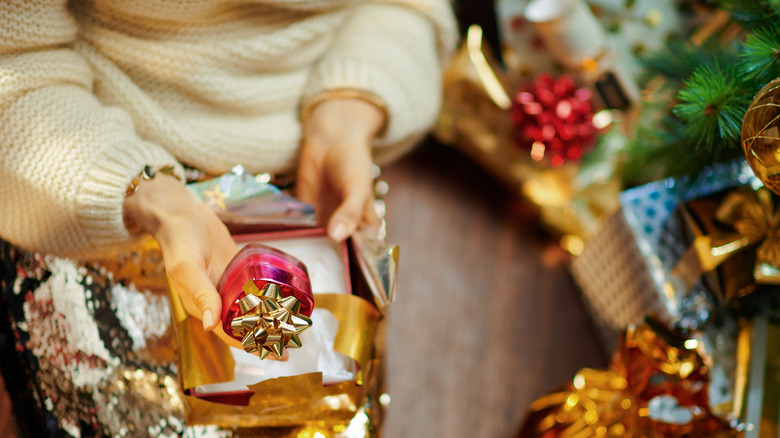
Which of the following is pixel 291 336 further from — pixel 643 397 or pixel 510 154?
pixel 510 154

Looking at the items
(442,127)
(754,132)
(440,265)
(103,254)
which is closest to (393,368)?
(440,265)

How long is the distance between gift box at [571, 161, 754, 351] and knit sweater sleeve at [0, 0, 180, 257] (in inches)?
27.7

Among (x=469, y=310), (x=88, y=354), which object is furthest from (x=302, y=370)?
(x=469, y=310)

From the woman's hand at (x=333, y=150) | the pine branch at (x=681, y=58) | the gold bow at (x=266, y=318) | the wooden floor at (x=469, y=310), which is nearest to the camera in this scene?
the gold bow at (x=266, y=318)

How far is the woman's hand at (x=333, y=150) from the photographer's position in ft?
2.16

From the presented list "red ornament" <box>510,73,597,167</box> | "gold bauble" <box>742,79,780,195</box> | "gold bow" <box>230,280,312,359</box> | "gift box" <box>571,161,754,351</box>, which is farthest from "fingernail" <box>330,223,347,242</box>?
"red ornament" <box>510,73,597,167</box>

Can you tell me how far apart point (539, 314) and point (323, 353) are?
0.74 meters

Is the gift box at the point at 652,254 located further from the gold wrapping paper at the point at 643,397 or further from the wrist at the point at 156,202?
the wrist at the point at 156,202

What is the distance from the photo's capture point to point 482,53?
113cm

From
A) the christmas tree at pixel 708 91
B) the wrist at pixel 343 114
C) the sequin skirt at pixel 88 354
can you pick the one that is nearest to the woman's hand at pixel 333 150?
the wrist at pixel 343 114

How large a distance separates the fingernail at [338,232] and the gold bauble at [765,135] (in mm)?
370

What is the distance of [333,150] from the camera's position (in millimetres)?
682

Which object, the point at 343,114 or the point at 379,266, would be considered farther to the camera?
the point at 343,114

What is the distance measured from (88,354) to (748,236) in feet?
2.53
